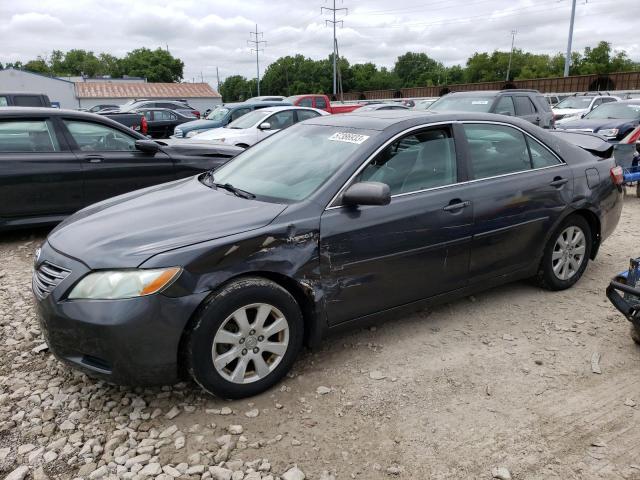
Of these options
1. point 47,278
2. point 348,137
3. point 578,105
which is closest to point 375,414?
point 348,137

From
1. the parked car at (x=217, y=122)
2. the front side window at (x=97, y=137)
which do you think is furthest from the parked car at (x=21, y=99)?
the front side window at (x=97, y=137)

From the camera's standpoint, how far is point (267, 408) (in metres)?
2.91

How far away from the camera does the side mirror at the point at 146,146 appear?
6402mm

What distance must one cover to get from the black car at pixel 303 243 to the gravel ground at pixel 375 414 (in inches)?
11.5

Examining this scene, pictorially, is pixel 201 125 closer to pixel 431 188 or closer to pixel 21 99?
pixel 21 99

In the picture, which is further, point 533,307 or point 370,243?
point 533,307

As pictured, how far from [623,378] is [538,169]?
1.72 m

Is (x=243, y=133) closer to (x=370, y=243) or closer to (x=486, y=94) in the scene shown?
(x=486, y=94)

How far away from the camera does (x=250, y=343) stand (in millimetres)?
2875

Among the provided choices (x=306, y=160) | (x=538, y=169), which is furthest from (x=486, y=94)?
(x=306, y=160)

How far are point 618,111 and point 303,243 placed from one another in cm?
1257

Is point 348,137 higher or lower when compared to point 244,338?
higher

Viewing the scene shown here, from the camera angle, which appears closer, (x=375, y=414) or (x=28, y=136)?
(x=375, y=414)

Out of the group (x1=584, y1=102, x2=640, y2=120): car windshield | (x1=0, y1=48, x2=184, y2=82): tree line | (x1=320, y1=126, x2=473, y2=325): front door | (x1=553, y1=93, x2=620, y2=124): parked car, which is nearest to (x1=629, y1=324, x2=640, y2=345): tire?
(x1=320, y1=126, x2=473, y2=325): front door
